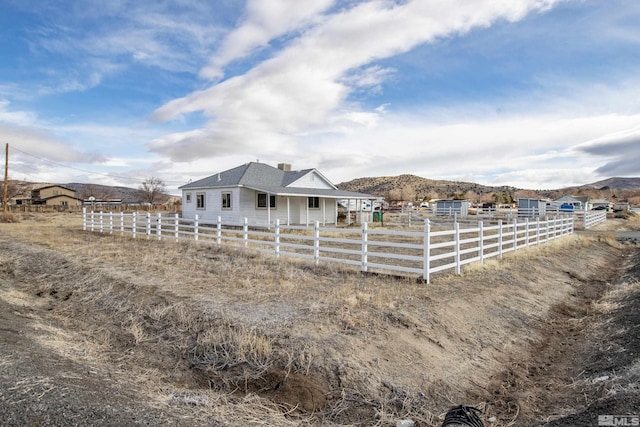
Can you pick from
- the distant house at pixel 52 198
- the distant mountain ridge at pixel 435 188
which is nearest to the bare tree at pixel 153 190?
the distant house at pixel 52 198

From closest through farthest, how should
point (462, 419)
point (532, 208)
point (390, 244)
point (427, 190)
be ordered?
1. point (462, 419)
2. point (390, 244)
3. point (532, 208)
4. point (427, 190)

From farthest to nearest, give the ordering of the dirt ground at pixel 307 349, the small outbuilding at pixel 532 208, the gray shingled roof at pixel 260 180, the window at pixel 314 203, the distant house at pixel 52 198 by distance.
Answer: the distant house at pixel 52 198 → the small outbuilding at pixel 532 208 → the window at pixel 314 203 → the gray shingled roof at pixel 260 180 → the dirt ground at pixel 307 349

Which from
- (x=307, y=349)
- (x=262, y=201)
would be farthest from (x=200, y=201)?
(x=307, y=349)

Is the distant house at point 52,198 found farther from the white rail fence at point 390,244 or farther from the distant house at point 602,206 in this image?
the distant house at point 602,206

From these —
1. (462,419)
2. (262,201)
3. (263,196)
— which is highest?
(263,196)

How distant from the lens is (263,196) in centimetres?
2705

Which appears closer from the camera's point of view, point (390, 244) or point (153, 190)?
point (390, 244)

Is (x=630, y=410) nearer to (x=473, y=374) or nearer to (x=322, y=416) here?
(x=473, y=374)

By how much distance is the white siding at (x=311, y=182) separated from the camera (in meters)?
29.2

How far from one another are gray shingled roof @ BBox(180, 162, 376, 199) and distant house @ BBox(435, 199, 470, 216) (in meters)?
22.1

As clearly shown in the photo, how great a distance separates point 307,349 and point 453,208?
4785cm

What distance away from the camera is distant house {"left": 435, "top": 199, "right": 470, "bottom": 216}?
4859cm

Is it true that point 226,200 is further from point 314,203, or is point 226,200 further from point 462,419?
point 462,419

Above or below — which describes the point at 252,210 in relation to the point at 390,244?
above
